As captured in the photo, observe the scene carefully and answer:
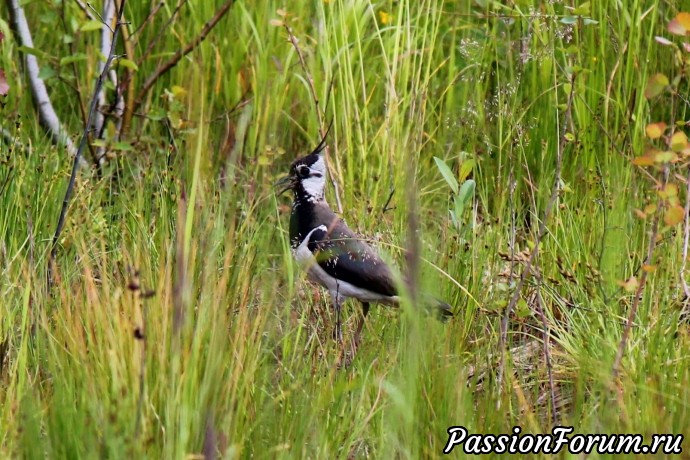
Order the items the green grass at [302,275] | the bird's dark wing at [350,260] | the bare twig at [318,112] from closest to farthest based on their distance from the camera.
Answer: the green grass at [302,275] → the bird's dark wing at [350,260] → the bare twig at [318,112]

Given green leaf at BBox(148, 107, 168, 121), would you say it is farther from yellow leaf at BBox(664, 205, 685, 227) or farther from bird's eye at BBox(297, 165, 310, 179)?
yellow leaf at BBox(664, 205, 685, 227)

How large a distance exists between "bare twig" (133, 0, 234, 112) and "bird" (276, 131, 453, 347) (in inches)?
27.8

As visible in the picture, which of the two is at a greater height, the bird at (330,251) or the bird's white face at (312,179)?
the bird's white face at (312,179)

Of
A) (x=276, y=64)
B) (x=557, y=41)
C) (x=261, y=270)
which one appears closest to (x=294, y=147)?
(x=276, y=64)

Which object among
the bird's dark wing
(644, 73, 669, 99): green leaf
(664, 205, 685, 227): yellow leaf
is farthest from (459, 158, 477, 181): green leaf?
(664, 205, 685, 227): yellow leaf

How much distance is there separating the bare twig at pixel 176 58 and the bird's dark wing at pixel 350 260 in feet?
3.33

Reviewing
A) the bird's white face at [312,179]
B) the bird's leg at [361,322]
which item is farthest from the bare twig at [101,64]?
the bird's leg at [361,322]

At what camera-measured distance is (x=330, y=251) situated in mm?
3898

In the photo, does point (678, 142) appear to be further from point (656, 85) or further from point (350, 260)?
point (350, 260)

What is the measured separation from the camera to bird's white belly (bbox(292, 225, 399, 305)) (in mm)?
3814

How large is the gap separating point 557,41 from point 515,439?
256 cm

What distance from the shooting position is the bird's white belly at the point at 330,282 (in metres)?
3.81

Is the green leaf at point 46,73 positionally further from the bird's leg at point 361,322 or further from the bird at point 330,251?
the bird's leg at point 361,322

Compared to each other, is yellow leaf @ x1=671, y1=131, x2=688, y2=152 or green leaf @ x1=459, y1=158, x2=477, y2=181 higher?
yellow leaf @ x1=671, y1=131, x2=688, y2=152
